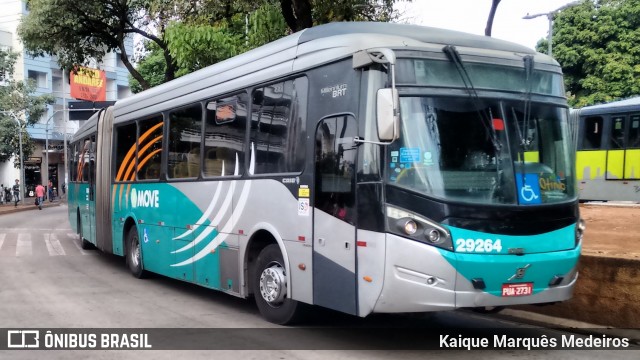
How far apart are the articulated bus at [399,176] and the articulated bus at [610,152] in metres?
15.4

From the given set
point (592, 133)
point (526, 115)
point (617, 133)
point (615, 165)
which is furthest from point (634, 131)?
point (526, 115)

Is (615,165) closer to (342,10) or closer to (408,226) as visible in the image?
(342,10)

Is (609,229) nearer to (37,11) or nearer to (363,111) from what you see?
(363,111)

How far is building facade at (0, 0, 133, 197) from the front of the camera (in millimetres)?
49688

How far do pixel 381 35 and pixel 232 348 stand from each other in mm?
3464

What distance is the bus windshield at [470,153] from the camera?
19.6ft

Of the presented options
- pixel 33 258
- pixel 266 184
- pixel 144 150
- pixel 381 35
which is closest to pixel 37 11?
pixel 33 258

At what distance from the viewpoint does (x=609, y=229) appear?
35.2 feet

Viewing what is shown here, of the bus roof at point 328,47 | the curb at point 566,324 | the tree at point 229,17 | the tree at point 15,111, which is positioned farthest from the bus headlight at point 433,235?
the tree at point 15,111

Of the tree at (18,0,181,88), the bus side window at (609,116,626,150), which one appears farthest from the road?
the bus side window at (609,116,626,150)

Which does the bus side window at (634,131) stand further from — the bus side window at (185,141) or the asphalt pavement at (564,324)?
the bus side window at (185,141)

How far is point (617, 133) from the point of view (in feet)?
70.0

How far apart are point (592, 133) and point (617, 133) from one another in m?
1.01

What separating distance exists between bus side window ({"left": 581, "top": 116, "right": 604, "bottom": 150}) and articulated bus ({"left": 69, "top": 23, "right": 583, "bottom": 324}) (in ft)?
53.7
